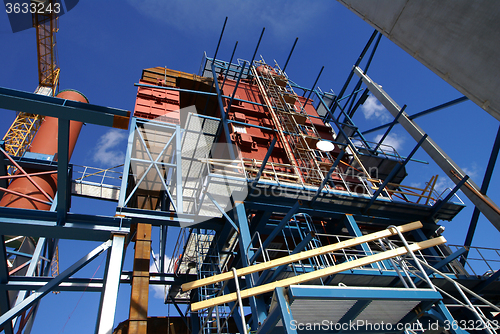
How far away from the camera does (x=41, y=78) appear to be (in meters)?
45.8

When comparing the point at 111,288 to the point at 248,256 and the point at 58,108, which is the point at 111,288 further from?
the point at 248,256

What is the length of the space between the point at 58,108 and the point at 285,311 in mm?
5267

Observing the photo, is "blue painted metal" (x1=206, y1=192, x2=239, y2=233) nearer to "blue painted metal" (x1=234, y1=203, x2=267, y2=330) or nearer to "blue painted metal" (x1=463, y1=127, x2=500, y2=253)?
"blue painted metal" (x1=234, y1=203, x2=267, y2=330)

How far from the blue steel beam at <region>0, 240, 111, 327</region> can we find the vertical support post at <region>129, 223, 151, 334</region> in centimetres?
469

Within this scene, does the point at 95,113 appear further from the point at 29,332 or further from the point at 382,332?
the point at 29,332

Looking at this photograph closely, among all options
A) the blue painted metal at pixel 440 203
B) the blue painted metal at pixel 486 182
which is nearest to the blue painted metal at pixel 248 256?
the blue painted metal at pixel 486 182

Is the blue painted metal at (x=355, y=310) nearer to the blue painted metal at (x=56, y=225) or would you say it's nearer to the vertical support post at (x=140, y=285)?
the blue painted metal at (x=56, y=225)

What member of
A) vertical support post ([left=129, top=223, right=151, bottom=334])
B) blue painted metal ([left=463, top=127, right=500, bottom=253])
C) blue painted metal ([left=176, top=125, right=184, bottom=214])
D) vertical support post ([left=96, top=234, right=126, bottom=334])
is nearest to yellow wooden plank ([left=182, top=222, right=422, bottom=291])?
vertical support post ([left=96, top=234, right=126, bottom=334])

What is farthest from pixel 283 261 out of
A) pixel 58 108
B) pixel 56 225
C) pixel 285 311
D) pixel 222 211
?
pixel 222 211

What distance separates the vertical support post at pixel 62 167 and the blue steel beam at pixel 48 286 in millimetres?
1014

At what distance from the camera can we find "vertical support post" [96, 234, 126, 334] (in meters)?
5.90

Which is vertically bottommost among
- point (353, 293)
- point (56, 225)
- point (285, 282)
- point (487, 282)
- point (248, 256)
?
point (353, 293)

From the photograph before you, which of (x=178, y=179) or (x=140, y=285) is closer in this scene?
(x=178, y=179)

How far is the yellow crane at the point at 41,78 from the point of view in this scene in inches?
1521
